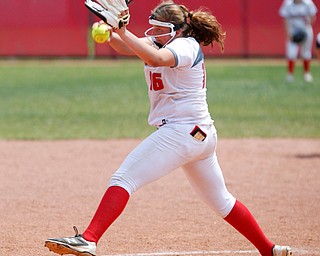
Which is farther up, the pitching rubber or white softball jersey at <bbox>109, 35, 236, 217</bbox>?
white softball jersey at <bbox>109, 35, 236, 217</bbox>

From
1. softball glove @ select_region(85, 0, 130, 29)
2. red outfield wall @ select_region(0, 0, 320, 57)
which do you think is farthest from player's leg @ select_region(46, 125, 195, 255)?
red outfield wall @ select_region(0, 0, 320, 57)

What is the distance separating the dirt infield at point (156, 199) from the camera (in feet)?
20.7

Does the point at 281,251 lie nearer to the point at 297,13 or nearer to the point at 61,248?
the point at 61,248

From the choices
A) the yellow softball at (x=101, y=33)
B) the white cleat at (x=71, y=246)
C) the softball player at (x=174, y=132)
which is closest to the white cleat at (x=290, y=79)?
the softball player at (x=174, y=132)

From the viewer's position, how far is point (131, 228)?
6863mm

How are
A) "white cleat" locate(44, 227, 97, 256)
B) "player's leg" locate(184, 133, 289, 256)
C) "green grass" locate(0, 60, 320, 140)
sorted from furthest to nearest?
1. "green grass" locate(0, 60, 320, 140)
2. "player's leg" locate(184, 133, 289, 256)
3. "white cleat" locate(44, 227, 97, 256)

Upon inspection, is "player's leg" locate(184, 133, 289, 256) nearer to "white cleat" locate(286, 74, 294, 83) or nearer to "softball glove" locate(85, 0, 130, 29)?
"softball glove" locate(85, 0, 130, 29)

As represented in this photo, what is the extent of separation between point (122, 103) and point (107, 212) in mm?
10889

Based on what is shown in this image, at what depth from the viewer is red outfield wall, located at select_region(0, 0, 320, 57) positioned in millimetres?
27219

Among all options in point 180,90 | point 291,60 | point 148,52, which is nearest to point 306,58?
point 291,60

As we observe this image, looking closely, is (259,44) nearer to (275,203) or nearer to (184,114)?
(275,203)

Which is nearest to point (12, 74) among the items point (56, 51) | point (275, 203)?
point (56, 51)

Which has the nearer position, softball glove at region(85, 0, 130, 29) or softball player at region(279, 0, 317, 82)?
softball glove at region(85, 0, 130, 29)

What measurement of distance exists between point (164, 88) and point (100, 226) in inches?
39.6
